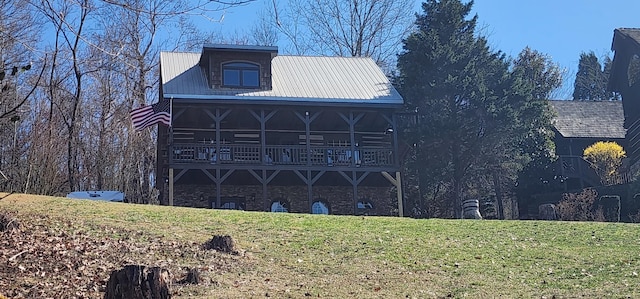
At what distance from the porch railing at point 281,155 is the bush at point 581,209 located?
625 cm

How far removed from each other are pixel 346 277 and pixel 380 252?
2125 mm

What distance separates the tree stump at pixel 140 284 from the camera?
7668mm

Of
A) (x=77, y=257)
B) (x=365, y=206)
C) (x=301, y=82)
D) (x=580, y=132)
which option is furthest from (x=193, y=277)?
(x=580, y=132)

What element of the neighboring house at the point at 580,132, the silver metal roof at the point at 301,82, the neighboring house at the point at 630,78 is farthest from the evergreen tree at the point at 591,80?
the silver metal roof at the point at 301,82

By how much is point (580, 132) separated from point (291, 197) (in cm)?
1523

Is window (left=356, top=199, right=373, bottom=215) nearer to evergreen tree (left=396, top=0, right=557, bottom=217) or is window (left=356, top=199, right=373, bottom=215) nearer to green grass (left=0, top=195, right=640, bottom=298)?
evergreen tree (left=396, top=0, right=557, bottom=217)

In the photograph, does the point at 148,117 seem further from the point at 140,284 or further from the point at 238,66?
the point at 140,284

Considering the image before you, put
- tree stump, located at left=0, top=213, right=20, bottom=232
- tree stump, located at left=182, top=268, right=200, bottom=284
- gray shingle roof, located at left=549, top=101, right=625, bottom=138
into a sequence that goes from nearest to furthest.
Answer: tree stump, located at left=182, top=268, right=200, bottom=284, tree stump, located at left=0, top=213, right=20, bottom=232, gray shingle roof, located at left=549, top=101, right=625, bottom=138

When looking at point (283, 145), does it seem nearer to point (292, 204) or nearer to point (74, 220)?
point (292, 204)

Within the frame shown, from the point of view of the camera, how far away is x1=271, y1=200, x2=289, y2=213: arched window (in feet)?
92.7

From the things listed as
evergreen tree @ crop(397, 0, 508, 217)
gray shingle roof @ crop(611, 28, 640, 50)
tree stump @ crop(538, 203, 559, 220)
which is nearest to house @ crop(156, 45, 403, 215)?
evergreen tree @ crop(397, 0, 508, 217)

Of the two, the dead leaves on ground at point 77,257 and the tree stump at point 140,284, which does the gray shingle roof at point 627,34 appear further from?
the tree stump at point 140,284

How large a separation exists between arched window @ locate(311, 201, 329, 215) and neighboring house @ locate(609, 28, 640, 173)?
41.3 ft

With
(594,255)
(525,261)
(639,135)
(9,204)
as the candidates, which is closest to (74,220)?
(9,204)
